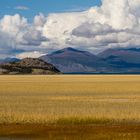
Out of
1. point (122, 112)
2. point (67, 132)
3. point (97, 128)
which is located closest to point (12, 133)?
point (67, 132)

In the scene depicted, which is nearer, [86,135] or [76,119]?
[86,135]

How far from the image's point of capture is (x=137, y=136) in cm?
2397

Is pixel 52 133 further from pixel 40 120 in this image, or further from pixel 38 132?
pixel 40 120

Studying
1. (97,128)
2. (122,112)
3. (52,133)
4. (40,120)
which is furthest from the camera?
(122,112)

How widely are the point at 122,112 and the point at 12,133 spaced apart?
44.0 ft

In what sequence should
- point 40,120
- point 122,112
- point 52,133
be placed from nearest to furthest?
point 52,133, point 40,120, point 122,112

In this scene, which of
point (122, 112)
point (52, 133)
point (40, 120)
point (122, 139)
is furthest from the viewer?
point (122, 112)

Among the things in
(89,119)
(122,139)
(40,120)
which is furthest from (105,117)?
(122,139)

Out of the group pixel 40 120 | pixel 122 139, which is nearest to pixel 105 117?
pixel 40 120

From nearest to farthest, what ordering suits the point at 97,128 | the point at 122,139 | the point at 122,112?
1. the point at 122,139
2. the point at 97,128
3. the point at 122,112

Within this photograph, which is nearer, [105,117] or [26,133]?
[26,133]

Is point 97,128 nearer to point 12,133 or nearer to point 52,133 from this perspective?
point 52,133

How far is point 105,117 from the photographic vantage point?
3344 centimetres

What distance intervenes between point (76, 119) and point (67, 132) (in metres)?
6.06
